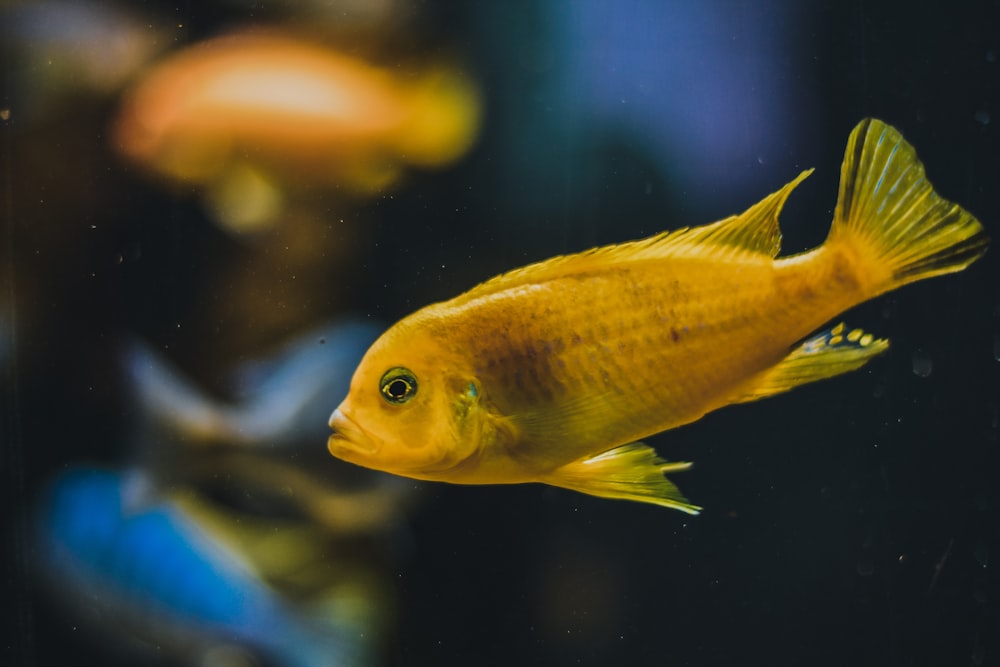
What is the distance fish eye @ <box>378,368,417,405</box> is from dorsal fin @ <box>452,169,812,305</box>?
0.15 metres

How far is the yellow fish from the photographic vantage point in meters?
1.15

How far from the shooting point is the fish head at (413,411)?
3.74 feet

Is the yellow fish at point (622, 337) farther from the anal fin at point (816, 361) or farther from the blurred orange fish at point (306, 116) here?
the blurred orange fish at point (306, 116)

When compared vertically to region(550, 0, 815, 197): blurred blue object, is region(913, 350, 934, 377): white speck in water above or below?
below

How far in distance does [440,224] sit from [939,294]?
105cm

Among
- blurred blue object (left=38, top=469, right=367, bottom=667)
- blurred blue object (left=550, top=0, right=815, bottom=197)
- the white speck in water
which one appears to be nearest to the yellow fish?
blurred blue object (left=550, top=0, right=815, bottom=197)

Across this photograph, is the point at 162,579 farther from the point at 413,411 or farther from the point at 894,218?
the point at 894,218

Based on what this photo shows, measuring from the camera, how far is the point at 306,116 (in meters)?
1.41

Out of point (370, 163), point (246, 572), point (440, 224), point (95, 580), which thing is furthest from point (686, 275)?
point (95, 580)

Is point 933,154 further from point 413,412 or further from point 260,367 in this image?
point 260,367

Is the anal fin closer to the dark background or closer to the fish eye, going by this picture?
the dark background

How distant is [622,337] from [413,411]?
1.14ft

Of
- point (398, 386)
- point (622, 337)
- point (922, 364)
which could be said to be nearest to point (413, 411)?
point (398, 386)

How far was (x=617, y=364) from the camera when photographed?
1.17 metres
